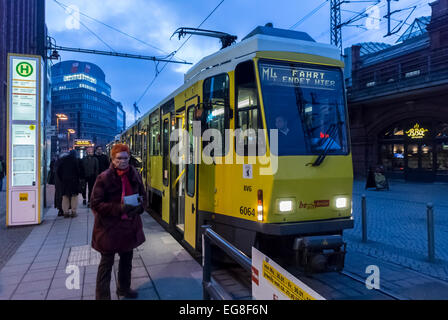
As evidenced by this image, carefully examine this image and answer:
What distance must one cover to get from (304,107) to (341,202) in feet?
4.72

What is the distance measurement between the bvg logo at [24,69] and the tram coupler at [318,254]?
740 cm

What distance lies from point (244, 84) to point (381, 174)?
46.4 feet

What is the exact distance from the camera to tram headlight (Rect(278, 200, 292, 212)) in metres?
4.22

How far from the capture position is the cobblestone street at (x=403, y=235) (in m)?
5.52

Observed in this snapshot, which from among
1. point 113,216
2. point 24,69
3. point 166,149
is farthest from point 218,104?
point 24,69

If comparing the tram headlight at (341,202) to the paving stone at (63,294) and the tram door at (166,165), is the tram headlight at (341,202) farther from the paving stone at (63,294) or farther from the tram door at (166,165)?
the tram door at (166,165)

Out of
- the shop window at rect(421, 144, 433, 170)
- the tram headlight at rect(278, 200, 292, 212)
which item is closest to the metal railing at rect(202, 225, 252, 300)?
the tram headlight at rect(278, 200, 292, 212)

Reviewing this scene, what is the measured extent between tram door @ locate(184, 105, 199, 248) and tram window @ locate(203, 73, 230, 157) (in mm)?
401

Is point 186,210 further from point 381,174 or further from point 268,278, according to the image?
point 381,174

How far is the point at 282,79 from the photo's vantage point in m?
4.52

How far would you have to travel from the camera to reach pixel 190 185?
562 centimetres

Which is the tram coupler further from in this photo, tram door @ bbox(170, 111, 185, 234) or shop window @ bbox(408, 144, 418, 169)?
shop window @ bbox(408, 144, 418, 169)

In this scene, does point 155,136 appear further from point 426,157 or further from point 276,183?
point 426,157
